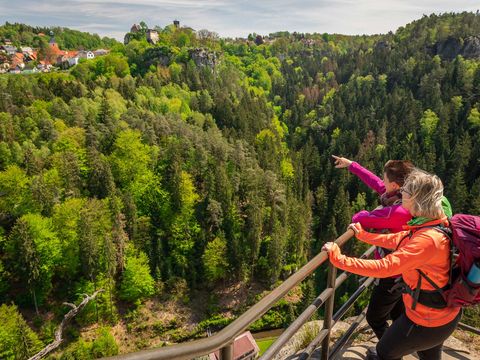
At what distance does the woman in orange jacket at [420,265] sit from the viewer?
11.0 feet

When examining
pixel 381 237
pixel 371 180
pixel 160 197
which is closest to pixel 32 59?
pixel 160 197

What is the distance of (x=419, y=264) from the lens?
11.1 feet

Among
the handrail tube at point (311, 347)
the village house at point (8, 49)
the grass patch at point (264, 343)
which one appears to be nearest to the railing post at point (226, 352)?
the handrail tube at point (311, 347)

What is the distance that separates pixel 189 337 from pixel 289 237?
16653mm

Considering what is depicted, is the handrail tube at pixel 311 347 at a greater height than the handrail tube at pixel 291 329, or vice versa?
the handrail tube at pixel 291 329

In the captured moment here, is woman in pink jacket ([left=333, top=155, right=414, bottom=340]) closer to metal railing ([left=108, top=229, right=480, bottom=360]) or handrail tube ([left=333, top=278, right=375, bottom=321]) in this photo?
handrail tube ([left=333, top=278, right=375, bottom=321])

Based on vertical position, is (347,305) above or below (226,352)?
below

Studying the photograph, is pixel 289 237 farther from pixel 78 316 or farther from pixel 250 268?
pixel 78 316

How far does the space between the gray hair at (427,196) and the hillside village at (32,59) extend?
393 feet

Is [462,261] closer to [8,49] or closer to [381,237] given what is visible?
[381,237]

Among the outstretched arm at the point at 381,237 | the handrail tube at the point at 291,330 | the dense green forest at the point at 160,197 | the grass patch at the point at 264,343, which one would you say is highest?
the outstretched arm at the point at 381,237

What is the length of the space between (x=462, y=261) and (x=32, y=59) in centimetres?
14580

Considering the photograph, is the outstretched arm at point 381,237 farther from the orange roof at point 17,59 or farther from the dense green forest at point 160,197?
the orange roof at point 17,59

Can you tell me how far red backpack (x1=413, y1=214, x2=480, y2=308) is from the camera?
10.6ft
